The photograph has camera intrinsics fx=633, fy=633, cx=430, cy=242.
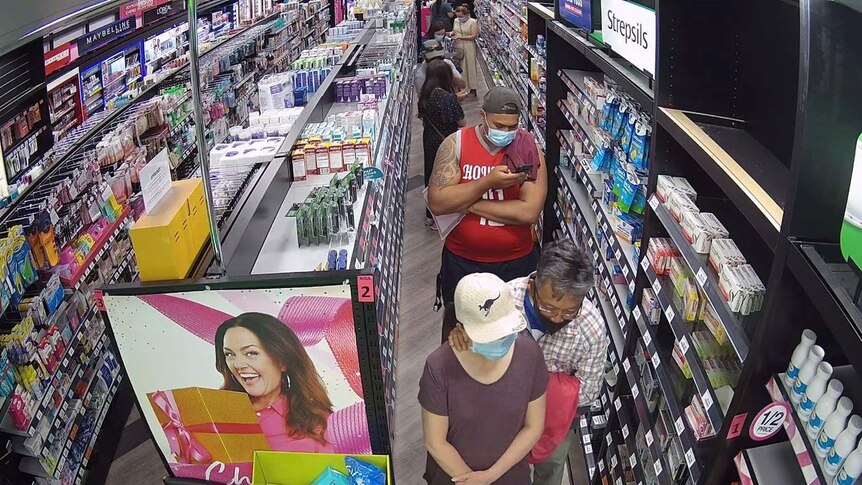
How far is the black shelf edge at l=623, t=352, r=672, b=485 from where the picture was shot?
2596 mm

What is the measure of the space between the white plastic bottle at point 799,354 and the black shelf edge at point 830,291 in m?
0.24

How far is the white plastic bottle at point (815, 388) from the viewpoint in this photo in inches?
61.4

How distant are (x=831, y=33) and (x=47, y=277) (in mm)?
4178

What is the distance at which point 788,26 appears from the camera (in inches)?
89.4

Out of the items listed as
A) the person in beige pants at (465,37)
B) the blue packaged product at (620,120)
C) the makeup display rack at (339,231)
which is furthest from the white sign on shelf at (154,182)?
the person in beige pants at (465,37)

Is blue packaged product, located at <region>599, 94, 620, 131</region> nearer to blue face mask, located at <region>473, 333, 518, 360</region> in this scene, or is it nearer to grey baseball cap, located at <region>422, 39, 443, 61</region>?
blue face mask, located at <region>473, 333, 518, 360</region>

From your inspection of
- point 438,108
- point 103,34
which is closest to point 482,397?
point 438,108

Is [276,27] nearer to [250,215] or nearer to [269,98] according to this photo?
[269,98]

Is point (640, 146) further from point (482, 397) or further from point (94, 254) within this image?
point (94, 254)

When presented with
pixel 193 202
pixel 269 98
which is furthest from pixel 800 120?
pixel 269 98

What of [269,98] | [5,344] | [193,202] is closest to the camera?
[193,202]

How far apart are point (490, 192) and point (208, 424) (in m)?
2.04

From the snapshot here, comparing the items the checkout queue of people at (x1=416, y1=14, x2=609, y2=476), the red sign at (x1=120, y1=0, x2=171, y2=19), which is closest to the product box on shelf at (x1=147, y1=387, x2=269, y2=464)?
the checkout queue of people at (x1=416, y1=14, x2=609, y2=476)

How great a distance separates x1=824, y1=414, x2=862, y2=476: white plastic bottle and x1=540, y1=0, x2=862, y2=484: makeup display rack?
0.05 m
